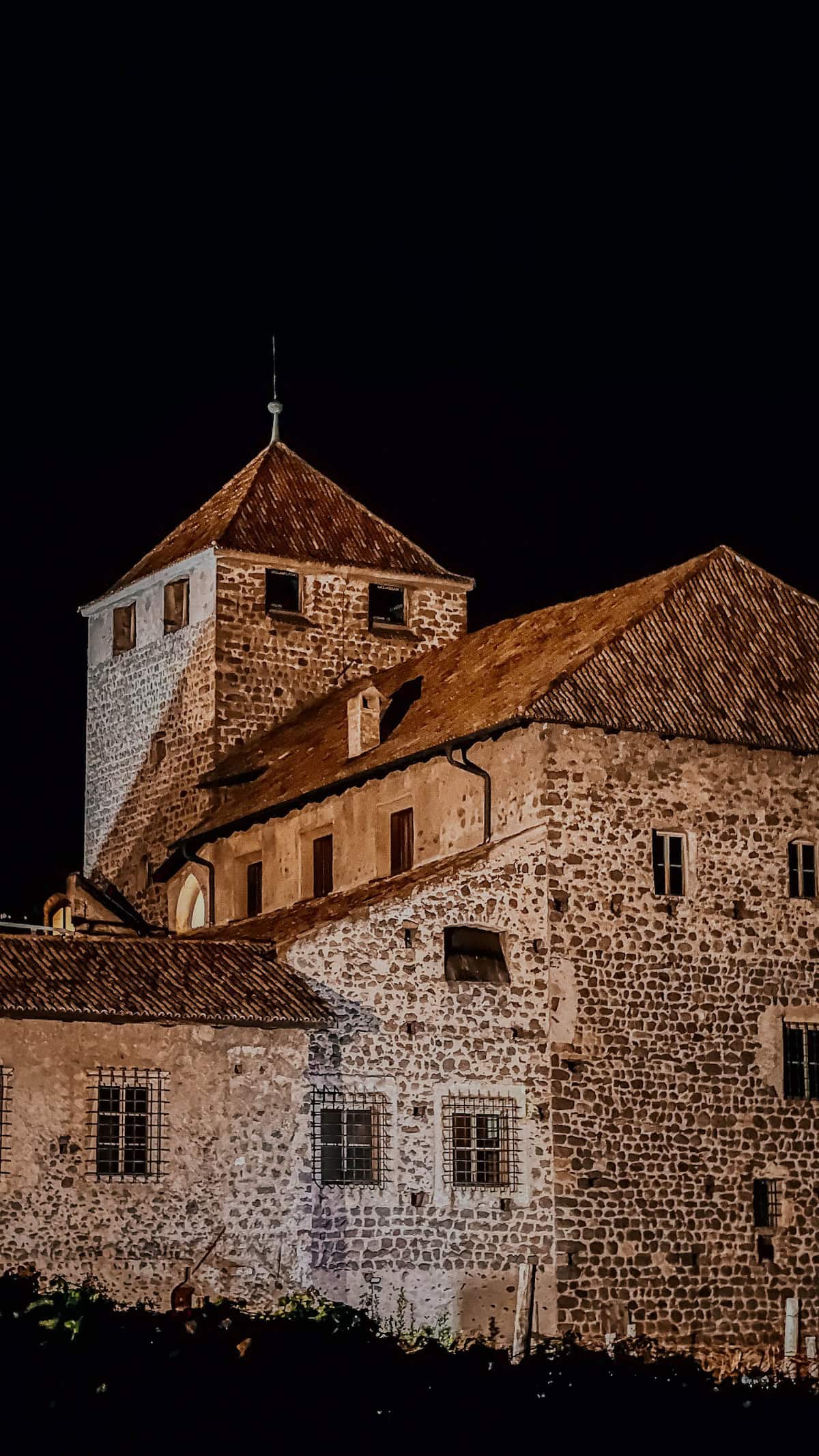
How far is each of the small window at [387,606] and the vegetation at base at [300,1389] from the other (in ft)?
72.1

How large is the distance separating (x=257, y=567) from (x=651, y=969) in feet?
49.7

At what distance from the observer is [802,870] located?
49.6m

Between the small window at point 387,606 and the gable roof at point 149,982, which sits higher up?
the small window at point 387,606

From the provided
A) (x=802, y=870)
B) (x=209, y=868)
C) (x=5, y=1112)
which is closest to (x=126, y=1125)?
(x=5, y=1112)

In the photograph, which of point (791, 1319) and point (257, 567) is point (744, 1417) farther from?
point (257, 567)

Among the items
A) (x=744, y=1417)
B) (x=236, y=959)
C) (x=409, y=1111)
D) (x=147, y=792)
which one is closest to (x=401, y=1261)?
(x=409, y=1111)

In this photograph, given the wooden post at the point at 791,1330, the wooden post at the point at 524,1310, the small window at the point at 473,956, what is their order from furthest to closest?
1. the wooden post at the point at 791,1330
2. the small window at the point at 473,956
3. the wooden post at the point at 524,1310

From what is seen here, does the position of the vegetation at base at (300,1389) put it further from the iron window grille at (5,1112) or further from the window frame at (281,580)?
the window frame at (281,580)

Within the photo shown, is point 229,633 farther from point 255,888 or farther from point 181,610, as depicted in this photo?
point 255,888

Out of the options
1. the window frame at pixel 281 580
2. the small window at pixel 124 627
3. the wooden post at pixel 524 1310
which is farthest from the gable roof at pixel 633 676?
the wooden post at pixel 524 1310

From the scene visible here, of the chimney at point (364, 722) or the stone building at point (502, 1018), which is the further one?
the chimney at point (364, 722)

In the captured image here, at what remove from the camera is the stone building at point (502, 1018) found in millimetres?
43688

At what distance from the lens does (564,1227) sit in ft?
152

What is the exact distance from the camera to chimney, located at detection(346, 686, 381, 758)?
52.0 m
